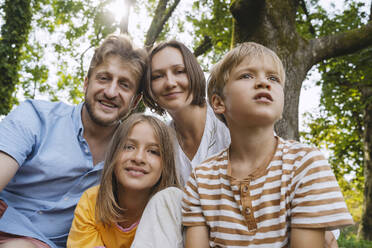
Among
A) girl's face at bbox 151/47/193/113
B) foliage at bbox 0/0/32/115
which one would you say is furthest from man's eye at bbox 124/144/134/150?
foliage at bbox 0/0/32/115

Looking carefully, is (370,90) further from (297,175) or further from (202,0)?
(297,175)

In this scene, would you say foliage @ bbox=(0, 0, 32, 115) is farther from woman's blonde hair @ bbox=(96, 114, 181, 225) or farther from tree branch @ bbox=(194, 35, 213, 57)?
woman's blonde hair @ bbox=(96, 114, 181, 225)

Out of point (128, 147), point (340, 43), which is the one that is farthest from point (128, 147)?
point (340, 43)

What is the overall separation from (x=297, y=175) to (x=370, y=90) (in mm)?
10330

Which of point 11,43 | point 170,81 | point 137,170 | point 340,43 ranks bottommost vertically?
point 137,170

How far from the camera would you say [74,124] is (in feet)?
9.04

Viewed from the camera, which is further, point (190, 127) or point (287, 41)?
point (287, 41)

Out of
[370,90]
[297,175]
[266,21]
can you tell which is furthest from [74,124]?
[370,90]

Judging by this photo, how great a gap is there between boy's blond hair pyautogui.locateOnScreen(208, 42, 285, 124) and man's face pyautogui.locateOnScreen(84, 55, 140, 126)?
990 millimetres

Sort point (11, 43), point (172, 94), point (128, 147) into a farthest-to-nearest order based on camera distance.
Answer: point (11, 43) < point (172, 94) < point (128, 147)

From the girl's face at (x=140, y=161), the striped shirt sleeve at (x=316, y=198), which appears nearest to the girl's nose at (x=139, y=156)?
the girl's face at (x=140, y=161)

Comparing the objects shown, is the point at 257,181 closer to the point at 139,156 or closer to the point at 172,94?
the point at 139,156

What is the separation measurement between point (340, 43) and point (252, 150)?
4.30m

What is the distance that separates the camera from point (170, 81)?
2.82 metres
